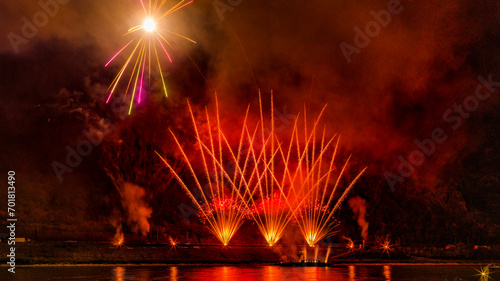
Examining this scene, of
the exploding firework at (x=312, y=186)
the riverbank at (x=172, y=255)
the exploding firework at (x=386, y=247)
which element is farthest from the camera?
the exploding firework at (x=386, y=247)

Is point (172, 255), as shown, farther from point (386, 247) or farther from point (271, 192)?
point (386, 247)

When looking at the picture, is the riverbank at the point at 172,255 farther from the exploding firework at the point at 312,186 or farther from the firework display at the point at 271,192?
the exploding firework at the point at 312,186

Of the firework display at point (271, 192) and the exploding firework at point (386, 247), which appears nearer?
the firework display at point (271, 192)

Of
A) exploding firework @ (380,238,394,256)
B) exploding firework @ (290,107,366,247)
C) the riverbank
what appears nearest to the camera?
the riverbank

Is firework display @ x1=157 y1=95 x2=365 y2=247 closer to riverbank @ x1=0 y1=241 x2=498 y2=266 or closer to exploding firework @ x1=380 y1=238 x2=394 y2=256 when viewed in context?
riverbank @ x1=0 y1=241 x2=498 y2=266

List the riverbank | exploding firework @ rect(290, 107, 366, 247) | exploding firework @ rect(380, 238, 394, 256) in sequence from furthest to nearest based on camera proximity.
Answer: exploding firework @ rect(380, 238, 394, 256), exploding firework @ rect(290, 107, 366, 247), the riverbank

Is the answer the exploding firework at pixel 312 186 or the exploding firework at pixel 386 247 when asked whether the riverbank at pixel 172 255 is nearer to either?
the exploding firework at pixel 386 247

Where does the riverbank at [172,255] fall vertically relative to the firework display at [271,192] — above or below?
below

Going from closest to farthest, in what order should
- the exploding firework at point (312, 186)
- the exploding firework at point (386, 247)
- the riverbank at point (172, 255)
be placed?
the riverbank at point (172, 255)
the exploding firework at point (312, 186)
the exploding firework at point (386, 247)

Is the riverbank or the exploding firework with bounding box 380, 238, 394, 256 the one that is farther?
the exploding firework with bounding box 380, 238, 394, 256

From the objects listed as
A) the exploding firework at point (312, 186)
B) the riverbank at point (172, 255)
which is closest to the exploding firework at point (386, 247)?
the riverbank at point (172, 255)

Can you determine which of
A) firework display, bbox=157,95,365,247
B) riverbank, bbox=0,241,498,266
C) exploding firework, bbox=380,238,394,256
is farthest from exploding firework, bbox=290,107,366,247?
exploding firework, bbox=380,238,394,256

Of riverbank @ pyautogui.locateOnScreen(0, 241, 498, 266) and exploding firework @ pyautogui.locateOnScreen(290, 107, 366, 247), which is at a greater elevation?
exploding firework @ pyautogui.locateOnScreen(290, 107, 366, 247)

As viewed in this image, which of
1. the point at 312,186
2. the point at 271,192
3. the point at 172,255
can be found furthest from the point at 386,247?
the point at 172,255
